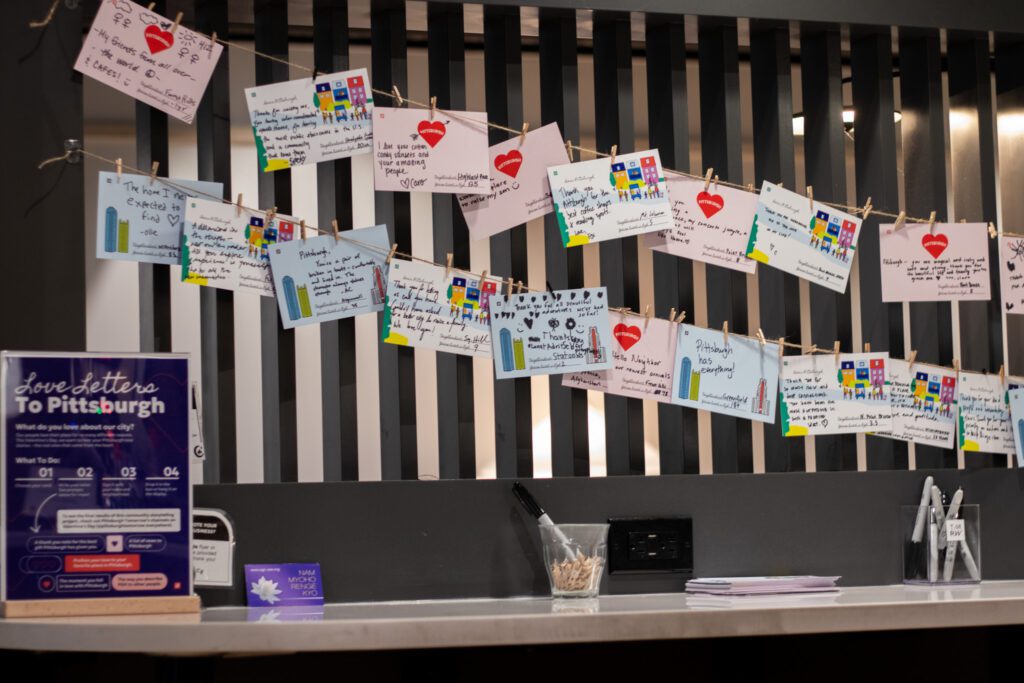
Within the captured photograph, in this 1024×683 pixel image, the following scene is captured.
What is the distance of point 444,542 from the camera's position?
6.53 ft

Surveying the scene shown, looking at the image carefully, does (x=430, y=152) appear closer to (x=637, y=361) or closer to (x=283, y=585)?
(x=637, y=361)

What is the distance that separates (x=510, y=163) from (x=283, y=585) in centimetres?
80

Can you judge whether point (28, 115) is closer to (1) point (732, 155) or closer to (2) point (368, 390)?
(1) point (732, 155)

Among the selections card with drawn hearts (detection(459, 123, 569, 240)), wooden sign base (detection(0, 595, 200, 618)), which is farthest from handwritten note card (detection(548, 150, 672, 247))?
wooden sign base (detection(0, 595, 200, 618))

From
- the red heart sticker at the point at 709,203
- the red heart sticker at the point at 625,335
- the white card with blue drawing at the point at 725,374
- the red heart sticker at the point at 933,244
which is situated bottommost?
the white card with blue drawing at the point at 725,374

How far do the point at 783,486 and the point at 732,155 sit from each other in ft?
1.97

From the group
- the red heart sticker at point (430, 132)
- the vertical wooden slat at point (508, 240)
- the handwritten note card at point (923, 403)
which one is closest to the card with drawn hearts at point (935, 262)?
the handwritten note card at point (923, 403)

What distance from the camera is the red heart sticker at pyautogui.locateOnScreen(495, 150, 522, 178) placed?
6.91ft

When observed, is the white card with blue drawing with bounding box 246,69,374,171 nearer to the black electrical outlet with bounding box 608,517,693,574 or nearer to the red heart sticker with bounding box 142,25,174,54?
the red heart sticker with bounding box 142,25,174,54

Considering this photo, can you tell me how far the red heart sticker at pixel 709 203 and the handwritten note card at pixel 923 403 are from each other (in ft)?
1.40

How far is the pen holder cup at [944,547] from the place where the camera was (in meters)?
2.12

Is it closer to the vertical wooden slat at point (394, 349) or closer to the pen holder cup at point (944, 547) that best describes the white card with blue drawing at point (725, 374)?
the pen holder cup at point (944, 547)

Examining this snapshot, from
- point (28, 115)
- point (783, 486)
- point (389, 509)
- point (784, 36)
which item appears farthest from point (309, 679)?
Result: point (784, 36)

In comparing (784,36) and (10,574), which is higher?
(784,36)
